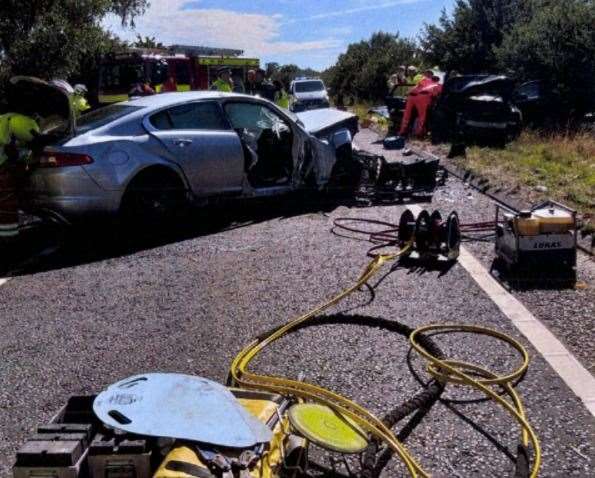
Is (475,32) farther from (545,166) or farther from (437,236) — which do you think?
(437,236)

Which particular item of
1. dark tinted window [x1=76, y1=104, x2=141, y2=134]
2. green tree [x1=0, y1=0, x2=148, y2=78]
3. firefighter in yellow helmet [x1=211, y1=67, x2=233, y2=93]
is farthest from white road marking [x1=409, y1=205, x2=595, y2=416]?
green tree [x1=0, y1=0, x2=148, y2=78]

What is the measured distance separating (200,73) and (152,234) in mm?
17964

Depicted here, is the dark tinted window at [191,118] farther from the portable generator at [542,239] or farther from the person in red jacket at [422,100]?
the person in red jacket at [422,100]

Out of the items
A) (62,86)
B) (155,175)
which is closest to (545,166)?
(155,175)

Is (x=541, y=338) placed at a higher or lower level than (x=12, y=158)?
lower

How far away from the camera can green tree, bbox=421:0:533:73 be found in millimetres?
28250

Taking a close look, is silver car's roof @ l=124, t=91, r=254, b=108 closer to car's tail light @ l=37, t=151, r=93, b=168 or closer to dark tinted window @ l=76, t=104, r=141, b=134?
dark tinted window @ l=76, t=104, r=141, b=134

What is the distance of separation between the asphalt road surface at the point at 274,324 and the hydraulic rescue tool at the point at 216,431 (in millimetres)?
122

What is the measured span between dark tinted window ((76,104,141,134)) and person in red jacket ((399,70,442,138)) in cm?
975

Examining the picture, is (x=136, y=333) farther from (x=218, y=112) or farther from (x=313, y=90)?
(x=313, y=90)

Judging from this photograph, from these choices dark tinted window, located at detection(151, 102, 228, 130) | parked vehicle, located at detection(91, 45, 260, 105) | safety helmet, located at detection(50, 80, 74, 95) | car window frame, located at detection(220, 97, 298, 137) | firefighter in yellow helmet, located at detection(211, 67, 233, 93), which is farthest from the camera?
parked vehicle, located at detection(91, 45, 260, 105)

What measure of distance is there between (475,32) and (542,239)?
2648 centimetres

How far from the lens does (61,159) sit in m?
6.44

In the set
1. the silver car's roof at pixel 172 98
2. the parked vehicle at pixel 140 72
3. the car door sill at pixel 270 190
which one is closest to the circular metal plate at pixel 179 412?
the silver car's roof at pixel 172 98
